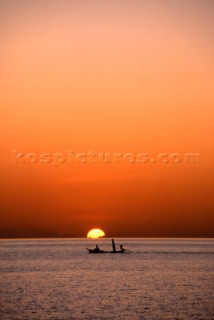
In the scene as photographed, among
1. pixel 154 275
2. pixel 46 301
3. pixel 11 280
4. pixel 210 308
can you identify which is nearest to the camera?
pixel 210 308

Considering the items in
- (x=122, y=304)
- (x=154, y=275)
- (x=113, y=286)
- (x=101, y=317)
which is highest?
(x=154, y=275)

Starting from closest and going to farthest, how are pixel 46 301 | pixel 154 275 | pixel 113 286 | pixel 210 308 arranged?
pixel 210 308
pixel 46 301
pixel 113 286
pixel 154 275

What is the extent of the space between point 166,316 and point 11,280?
1618 inches

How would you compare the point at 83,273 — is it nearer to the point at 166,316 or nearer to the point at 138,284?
the point at 138,284

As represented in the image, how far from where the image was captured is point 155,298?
63969 mm

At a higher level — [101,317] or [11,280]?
[11,280]

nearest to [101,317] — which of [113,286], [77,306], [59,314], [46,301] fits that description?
[59,314]

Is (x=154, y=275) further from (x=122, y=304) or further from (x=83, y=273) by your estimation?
(x=122, y=304)

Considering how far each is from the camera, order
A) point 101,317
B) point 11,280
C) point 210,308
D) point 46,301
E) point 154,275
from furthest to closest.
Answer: point 154,275, point 11,280, point 46,301, point 210,308, point 101,317

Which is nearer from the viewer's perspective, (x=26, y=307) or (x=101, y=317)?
(x=101, y=317)

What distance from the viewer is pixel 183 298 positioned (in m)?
63.5

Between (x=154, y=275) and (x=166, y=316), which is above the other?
(x=154, y=275)

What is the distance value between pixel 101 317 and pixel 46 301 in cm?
1172

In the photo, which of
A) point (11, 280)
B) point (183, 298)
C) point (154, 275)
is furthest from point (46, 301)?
point (154, 275)
